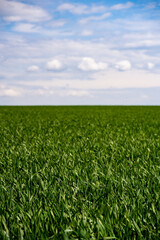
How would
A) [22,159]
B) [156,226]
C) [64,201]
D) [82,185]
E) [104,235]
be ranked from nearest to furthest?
[104,235], [156,226], [64,201], [82,185], [22,159]

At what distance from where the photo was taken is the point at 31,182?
329cm

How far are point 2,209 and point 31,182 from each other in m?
0.88

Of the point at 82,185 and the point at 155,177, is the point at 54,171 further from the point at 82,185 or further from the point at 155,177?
the point at 155,177

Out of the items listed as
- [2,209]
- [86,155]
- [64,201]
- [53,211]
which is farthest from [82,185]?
[86,155]

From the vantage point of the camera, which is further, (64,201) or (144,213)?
(64,201)

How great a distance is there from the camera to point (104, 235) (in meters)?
1.99

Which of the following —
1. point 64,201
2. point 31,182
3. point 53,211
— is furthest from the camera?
point 31,182

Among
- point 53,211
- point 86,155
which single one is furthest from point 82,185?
point 86,155

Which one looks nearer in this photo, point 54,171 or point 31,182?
point 31,182

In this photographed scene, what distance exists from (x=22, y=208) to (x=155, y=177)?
69.3 inches

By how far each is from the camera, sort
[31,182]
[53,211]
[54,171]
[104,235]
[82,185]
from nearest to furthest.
Answer: [104,235] → [53,211] → [82,185] → [31,182] → [54,171]

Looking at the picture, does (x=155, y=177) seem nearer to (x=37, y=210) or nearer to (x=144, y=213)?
(x=144, y=213)

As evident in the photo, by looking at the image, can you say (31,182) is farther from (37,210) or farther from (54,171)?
(37,210)

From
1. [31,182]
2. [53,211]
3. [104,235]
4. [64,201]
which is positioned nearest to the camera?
[104,235]
